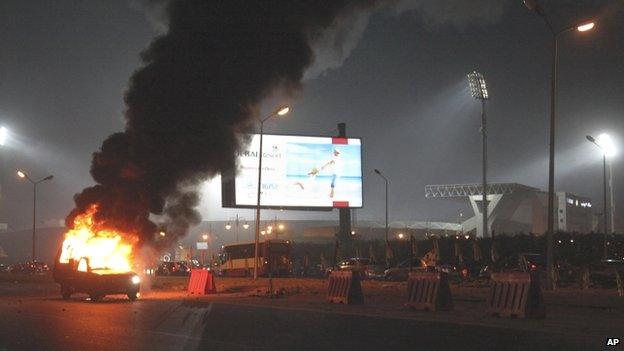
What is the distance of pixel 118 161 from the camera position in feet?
96.3

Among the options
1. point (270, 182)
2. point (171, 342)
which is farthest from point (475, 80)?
point (171, 342)

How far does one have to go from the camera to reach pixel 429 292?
66.0ft

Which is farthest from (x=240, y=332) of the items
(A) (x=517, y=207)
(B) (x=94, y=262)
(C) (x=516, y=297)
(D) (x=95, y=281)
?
(A) (x=517, y=207)

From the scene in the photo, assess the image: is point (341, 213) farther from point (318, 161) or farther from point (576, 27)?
point (576, 27)

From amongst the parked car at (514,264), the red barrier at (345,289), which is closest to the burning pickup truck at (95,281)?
the red barrier at (345,289)

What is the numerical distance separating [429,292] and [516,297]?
10.2 feet

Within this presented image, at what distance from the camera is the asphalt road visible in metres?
12.2

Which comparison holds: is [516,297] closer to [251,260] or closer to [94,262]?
[94,262]

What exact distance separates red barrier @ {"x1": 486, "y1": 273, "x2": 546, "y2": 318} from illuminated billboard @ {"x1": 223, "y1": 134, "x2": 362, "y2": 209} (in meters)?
30.7

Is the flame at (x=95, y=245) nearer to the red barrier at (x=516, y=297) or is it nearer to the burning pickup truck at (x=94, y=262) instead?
the burning pickup truck at (x=94, y=262)

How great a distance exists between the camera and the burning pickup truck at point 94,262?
23562 mm

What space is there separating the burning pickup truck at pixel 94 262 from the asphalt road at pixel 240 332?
3.10m

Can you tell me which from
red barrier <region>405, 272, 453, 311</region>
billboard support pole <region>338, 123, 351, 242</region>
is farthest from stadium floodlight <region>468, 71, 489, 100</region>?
red barrier <region>405, 272, 453, 311</region>

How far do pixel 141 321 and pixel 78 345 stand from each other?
433 cm
